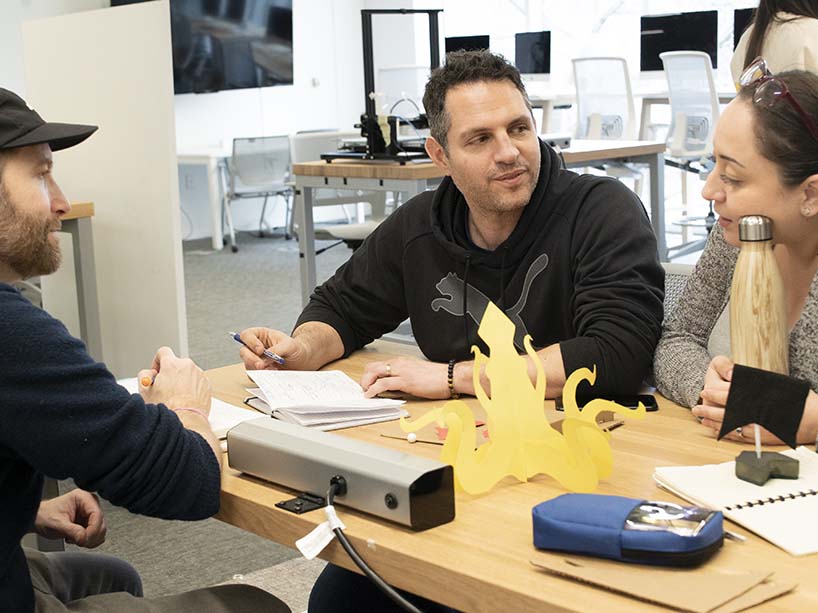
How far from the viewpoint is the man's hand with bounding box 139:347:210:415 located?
60.8 inches

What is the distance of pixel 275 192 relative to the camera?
838cm

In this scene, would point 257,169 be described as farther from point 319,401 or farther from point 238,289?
point 319,401

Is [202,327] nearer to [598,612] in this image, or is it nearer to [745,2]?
[598,612]

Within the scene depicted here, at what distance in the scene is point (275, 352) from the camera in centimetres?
190

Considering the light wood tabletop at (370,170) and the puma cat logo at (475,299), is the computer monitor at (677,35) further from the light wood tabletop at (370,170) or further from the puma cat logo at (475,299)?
the puma cat logo at (475,299)

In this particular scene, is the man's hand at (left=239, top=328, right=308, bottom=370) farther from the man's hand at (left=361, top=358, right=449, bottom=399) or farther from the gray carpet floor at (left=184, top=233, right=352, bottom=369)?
the gray carpet floor at (left=184, top=233, right=352, bottom=369)

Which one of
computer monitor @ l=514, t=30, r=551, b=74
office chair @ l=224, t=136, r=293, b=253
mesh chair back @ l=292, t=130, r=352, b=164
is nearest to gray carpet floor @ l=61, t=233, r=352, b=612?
office chair @ l=224, t=136, r=293, b=253

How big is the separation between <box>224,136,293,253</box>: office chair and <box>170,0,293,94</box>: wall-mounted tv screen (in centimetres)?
84

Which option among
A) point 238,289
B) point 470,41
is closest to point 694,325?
point 238,289

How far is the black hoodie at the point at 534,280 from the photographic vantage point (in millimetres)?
1732

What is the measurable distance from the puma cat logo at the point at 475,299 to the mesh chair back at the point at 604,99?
5.73m

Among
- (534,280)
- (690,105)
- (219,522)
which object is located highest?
(690,105)

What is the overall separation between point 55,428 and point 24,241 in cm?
28

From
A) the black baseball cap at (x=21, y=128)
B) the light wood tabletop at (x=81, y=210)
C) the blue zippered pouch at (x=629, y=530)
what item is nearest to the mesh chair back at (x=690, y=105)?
the light wood tabletop at (x=81, y=210)
